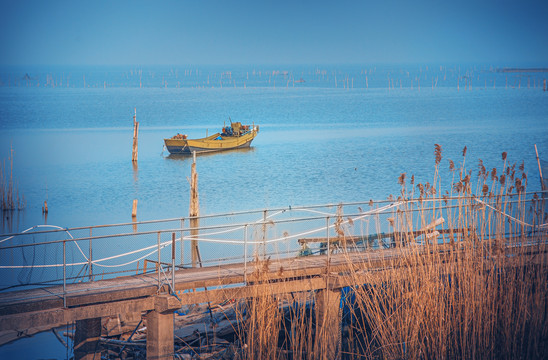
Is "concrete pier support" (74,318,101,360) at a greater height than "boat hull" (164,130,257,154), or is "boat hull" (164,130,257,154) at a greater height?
"boat hull" (164,130,257,154)

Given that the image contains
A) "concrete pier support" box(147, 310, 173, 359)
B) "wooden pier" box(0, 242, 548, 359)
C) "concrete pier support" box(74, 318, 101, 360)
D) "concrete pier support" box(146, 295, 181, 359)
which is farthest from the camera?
"concrete pier support" box(74, 318, 101, 360)

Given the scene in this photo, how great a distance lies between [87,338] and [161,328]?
6.68 ft

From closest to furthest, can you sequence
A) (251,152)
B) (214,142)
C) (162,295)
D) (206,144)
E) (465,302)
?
(465,302) < (162,295) < (206,144) < (214,142) < (251,152)

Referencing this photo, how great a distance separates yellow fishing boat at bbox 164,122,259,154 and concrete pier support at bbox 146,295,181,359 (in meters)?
45.4

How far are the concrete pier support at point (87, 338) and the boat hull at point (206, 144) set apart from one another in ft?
144

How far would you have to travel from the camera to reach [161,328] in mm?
9938

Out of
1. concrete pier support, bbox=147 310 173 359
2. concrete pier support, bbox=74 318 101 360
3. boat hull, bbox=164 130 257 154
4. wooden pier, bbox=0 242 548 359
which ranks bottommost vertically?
concrete pier support, bbox=74 318 101 360

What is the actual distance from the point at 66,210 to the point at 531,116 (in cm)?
7597

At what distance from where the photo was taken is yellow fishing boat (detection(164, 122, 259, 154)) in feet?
182

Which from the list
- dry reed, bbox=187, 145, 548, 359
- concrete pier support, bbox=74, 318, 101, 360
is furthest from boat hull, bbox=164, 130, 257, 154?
dry reed, bbox=187, 145, 548, 359

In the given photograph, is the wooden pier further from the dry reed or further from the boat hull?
the boat hull

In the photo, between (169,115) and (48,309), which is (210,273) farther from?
(169,115)

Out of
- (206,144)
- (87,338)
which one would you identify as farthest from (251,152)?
(87,338)

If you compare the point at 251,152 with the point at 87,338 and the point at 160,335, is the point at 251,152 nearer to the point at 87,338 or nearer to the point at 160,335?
the point at 87,338
